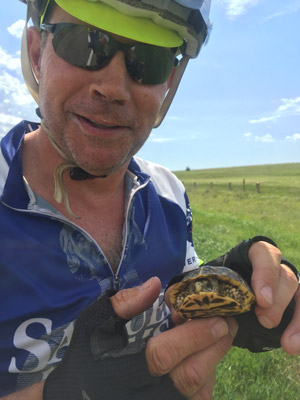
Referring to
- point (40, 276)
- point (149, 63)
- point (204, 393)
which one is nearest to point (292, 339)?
point (204, 393)

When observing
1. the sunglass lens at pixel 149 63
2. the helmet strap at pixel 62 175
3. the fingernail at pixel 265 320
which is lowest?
the fingernail at pixel 265 320

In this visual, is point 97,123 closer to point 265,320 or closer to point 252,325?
point 265,320

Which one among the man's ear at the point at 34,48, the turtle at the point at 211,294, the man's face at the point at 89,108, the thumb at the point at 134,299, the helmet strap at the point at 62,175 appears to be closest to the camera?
the thumb at the point at 134,299

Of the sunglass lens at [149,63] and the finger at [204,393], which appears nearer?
the finger at [204,393]

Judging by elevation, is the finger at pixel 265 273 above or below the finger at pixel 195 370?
above

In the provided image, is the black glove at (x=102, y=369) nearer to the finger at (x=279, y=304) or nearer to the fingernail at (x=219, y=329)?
the fingernail at (x=219, y=329)

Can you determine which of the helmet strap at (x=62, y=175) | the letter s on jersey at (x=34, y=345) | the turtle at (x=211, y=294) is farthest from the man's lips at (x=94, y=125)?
the letter s on jersey at (x=34, y=345)

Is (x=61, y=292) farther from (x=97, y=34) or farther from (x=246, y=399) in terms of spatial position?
(x=246, y=399)

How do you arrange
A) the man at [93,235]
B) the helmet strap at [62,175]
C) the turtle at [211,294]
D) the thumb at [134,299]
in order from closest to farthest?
the thumb at [134,299]
the man at [93,235]
the turtle at [211,294]
the helmet strap at [62,175]
